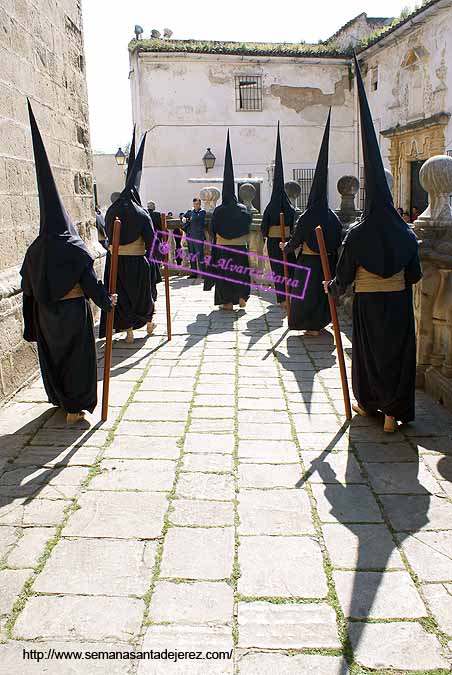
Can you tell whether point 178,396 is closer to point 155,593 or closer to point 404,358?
point 404,358

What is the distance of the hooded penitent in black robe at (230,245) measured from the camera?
8570 mm

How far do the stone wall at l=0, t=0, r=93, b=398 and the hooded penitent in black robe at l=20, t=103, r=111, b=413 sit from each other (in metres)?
0.65

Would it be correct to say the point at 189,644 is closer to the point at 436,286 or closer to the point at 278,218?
the point at 436,286

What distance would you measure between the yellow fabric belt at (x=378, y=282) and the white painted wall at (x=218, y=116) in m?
17.7

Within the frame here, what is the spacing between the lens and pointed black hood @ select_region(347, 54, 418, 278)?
4.05m

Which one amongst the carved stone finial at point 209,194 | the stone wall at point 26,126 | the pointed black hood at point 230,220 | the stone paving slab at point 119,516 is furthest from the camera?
the carved stone finial at point 209,194

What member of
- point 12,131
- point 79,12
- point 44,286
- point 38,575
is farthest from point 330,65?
point 38,575

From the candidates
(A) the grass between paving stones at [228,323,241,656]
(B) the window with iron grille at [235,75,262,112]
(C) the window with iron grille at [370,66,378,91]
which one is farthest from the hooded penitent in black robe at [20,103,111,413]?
(B) the window with iron grille at [235,75,262,112]

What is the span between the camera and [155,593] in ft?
8.69

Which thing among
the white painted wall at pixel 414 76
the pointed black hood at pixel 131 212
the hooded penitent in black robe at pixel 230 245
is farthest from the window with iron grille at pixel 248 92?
the pointed black hood at pixel 131 212

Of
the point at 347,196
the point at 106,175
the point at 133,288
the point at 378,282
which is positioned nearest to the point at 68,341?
the point at 378,282

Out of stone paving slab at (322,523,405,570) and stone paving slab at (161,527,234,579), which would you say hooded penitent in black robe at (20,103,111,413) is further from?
stone paving slab at (322,523,405,570)

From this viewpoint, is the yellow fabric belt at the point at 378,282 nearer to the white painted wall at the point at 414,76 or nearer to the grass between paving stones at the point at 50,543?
the grass between paving stones at the point at 50,543

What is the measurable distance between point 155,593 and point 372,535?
113 centimetres
